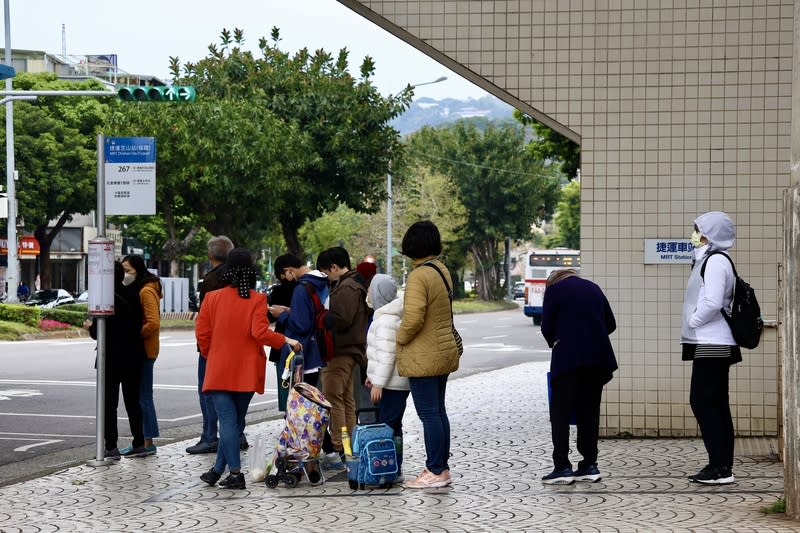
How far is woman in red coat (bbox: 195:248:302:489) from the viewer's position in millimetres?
8594

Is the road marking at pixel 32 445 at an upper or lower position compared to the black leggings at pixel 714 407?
lower

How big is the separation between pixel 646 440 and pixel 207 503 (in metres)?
4.20

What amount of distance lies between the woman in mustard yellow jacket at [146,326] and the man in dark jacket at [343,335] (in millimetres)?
1592

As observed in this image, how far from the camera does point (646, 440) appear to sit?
424 inches

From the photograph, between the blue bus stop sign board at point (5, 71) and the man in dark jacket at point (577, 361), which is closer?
the man in dark jacket at point (577, 361)

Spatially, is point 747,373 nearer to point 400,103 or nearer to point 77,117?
point 400,103

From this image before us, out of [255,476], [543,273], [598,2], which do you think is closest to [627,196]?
[598,2]

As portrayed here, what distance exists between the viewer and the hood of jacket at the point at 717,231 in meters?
8.48

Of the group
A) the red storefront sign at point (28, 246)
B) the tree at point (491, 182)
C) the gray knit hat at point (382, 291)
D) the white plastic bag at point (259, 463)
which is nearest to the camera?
the white plastic bag at point (259, 463)

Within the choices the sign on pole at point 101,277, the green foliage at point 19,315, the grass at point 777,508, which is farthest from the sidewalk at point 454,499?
the green foliage at point 19,315

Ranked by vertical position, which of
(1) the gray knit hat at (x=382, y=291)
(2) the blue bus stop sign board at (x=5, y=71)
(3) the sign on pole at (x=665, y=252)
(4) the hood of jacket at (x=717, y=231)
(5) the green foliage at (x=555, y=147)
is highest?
(5) the green foliage at (x=555, y=147)

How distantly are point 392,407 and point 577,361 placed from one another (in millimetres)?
1342

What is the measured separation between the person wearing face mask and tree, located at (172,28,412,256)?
32.8 m

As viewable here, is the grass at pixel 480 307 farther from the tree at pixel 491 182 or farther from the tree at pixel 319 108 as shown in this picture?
the tree at pixel 319 108
